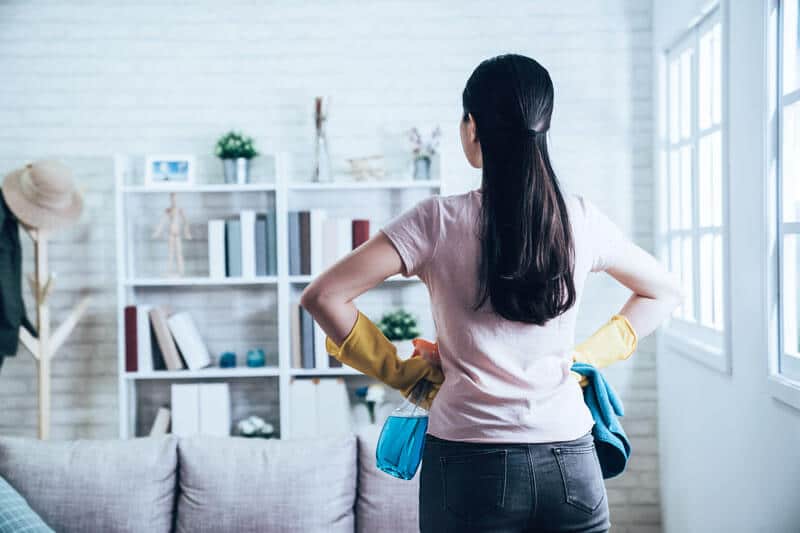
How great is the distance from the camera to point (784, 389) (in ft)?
6.80

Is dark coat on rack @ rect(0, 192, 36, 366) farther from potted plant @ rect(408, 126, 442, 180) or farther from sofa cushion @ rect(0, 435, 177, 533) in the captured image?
potted plant @ rect(408, 126, 442, 180)

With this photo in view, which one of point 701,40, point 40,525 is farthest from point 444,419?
point 701,40

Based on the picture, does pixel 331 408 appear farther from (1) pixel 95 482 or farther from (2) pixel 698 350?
(2) pixel 698 350

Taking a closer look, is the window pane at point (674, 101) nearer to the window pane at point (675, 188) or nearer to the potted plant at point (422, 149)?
A: the window pane at point (675, 188)

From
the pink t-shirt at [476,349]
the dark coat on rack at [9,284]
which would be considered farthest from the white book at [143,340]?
the pink t-shirt at [476,349]

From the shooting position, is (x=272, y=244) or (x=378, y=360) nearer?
(x=378, y=360)

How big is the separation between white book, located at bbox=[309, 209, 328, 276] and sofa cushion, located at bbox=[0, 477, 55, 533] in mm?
1736

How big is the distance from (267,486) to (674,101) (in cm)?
251

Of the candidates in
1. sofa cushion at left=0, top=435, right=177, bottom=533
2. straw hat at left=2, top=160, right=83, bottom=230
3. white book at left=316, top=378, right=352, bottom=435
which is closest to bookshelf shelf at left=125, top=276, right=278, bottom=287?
Result: straw hat at left=2, top=160, right=83, bottom=230

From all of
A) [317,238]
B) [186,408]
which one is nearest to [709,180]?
[317,238]

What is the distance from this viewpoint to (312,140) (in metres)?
3.85

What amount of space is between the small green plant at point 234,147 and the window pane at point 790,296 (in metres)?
2.44

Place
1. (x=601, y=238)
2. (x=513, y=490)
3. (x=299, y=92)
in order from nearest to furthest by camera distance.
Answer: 1. (x=513, y=490)
2. (x=601, y=238)
3. (x=299, y=92)

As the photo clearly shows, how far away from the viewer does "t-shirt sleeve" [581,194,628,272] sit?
1347mm
